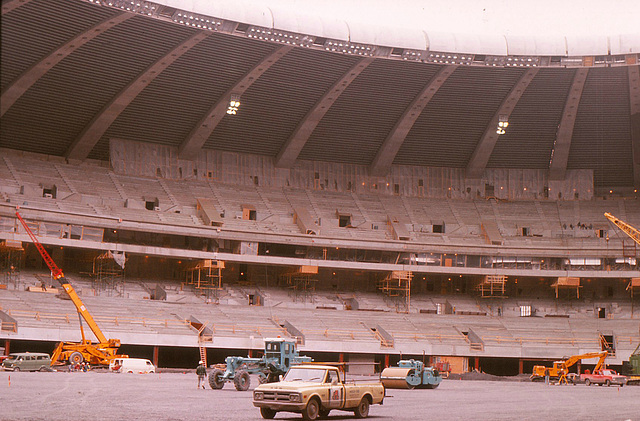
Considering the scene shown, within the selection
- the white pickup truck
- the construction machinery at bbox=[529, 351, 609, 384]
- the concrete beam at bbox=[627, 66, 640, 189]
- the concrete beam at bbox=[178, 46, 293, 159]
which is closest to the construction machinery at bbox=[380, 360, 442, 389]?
the construction machinery at bbox=[529, 351, 609, 384]

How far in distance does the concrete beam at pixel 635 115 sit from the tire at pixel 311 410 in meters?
44.5

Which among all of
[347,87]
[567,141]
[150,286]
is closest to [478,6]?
[347,87]

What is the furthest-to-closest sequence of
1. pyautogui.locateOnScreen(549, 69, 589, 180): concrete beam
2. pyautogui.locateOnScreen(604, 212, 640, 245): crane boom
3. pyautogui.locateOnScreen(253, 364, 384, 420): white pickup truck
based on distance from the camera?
1. pyautogui.locateOnScreen(604, 212, 640, 245): crane boom
2. pyautogui.locateOnScreen(549, 69, 589, 180): concrete beam
3. pyautogui.locateOnScreen(253, 364, 384, 420): white pickup truck

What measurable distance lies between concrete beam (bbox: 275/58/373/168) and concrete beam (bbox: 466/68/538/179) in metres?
12.0

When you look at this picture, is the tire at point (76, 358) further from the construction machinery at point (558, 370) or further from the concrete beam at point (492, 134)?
the concrete beam at point (492, 134)

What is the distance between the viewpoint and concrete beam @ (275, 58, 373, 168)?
53.6m

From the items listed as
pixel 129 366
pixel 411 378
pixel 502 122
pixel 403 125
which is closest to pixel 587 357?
pixel 502 122

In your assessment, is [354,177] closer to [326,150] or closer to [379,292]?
[326,150]

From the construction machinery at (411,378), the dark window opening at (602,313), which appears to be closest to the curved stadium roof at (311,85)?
the dark window opening at (602,313)

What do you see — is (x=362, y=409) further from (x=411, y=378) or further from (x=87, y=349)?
(x=87, y=349)

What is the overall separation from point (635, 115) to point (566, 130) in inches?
214

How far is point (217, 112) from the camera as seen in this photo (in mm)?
57062

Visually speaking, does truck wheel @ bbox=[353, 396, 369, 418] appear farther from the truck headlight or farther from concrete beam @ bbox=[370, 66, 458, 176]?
concrete beam @ bbox=[370, 66, 458, 176]

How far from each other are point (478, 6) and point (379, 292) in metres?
25.8
